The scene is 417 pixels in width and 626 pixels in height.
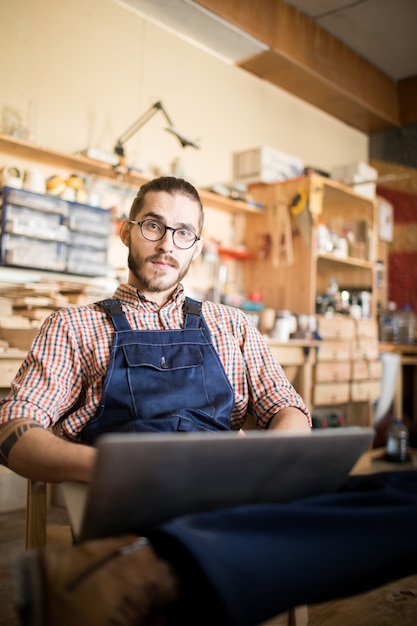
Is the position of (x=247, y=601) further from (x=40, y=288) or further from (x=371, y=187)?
(x=371, y=187)

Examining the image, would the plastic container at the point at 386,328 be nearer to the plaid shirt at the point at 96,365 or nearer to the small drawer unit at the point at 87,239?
the small drawer unit at the point at 87,239

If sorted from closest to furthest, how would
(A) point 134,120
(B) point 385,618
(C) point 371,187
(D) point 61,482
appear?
(D) point 61,482 < (B) point 385,618 < (A) point 134,120 < (C) point 371,187

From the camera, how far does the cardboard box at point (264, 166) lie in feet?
11.9

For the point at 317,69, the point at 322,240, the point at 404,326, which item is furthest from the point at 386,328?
the point at 317,69

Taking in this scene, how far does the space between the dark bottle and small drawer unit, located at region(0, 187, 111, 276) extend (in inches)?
91.8

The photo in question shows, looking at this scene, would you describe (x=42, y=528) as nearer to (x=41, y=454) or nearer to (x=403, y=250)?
(x=41, y=454)

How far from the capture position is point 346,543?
685 mm

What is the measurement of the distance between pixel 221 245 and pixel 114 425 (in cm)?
260

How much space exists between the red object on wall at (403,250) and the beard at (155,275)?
3869mm

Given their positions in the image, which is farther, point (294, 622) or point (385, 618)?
point (385, 618)

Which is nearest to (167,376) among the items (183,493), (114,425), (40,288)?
(114,425)

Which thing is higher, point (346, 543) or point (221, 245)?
point (221, 245)

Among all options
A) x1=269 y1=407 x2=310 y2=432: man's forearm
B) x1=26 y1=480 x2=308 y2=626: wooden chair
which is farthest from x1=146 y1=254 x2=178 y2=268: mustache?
x1=26 y1=480 x2=308 y2=626: wooden chair

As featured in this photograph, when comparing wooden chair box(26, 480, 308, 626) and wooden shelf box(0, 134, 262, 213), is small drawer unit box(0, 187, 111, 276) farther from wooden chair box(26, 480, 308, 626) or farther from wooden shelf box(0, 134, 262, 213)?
wooden chair box(26, 480, 308, 626)
